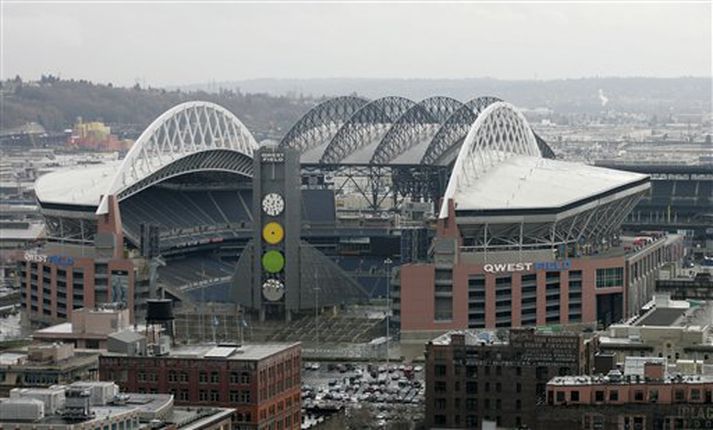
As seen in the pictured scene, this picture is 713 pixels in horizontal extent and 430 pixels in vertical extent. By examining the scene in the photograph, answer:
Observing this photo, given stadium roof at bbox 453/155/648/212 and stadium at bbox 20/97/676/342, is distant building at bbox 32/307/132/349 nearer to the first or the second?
stadium at bbox 20/97/676/342

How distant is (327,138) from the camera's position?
169875 mm

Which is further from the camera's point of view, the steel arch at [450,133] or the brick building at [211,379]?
the steel arch at [450,133]

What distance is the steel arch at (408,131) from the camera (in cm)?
16162

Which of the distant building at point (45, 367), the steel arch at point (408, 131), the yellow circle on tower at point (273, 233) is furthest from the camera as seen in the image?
the steel arch at point (408, 131)

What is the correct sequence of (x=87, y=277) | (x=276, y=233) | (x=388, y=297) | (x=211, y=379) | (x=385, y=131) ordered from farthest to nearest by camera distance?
1. (x=385, y=131)
2. (x=388, y=297)
3. (x=87, y=277)
4. (x=276, y=233)
5. (x=211, y=379)

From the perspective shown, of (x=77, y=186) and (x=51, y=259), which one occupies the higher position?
(x=77, y=186)

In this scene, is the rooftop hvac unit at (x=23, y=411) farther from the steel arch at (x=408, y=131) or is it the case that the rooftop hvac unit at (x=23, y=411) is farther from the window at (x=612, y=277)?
the steel arch at (x=408, y=131)

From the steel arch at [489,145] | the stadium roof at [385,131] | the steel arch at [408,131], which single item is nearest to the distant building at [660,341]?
the steel arch at [489,145]

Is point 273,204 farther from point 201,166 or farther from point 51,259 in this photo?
point 201,166

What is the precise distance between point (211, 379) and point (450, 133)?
7882 cm

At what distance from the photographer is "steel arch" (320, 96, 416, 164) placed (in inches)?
6471

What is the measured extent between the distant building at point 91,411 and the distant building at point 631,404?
1103 centimetres

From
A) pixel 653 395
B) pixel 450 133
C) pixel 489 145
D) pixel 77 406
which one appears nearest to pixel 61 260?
pixel 489 145

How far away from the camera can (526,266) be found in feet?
420
